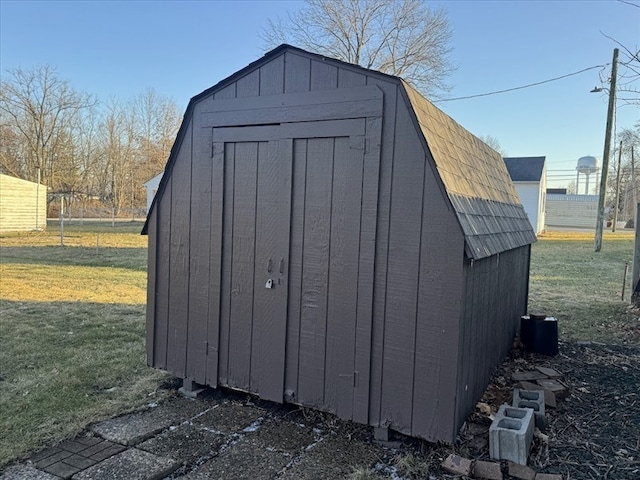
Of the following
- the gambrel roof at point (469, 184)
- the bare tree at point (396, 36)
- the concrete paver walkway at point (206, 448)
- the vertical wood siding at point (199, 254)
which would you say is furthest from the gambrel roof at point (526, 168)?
the concrete paver walkway at point (206, 448)

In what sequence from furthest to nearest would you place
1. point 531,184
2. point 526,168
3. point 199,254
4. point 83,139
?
point 83,139
point 526,168
point 531,184
point 199,254

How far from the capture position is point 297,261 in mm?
3246

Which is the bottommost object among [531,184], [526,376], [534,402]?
[526,376]

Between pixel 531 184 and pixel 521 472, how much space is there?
96.8 feet

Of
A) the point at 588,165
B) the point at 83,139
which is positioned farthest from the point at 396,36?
the point at 588,165

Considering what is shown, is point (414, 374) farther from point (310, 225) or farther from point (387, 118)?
point (387, 118)

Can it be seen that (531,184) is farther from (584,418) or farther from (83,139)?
(83,139)

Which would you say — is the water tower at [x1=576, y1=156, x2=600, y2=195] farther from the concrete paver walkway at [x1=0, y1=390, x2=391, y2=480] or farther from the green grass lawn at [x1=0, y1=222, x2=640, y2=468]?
the concrete paver walkway at [x1=0, y1=390, x2=391, y2=480]

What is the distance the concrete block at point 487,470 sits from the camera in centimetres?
248

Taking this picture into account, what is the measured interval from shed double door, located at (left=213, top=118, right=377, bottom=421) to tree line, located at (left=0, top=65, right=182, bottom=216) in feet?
99.2

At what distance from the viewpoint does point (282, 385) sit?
3.30m

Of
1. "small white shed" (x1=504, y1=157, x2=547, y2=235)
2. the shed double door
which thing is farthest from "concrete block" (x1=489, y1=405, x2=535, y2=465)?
"small white shed" (x1=504, y1=157, x2=547, y2=235)

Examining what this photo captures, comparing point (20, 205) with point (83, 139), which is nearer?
point (20, 205)

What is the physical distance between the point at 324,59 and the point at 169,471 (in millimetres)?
2715
